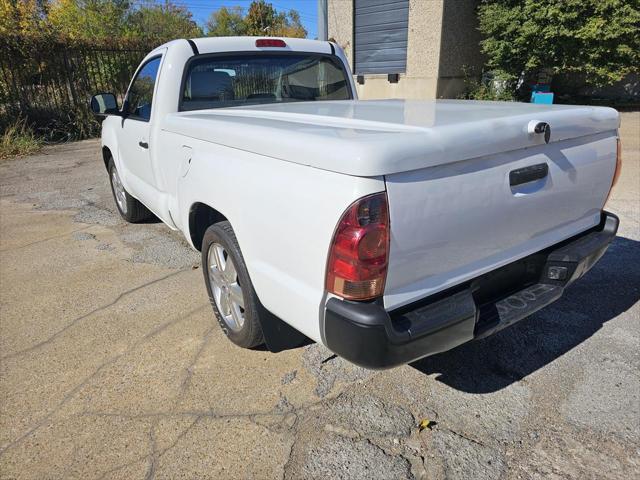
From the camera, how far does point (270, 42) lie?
3.92 meters

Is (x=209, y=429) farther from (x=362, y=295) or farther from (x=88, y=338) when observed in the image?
(x=88, y=338)

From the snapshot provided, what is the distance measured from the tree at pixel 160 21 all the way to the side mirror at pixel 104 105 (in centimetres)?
2699

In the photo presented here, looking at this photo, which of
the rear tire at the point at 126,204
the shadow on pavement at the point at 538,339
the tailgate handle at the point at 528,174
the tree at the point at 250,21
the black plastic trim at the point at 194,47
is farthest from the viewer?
the tree at the point at 250,21

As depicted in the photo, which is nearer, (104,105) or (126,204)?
(104,105)

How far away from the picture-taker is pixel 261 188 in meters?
2.12

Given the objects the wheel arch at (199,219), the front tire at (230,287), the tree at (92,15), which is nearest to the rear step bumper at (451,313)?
the front tire at (230,287)

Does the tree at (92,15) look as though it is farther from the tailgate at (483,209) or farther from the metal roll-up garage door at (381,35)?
the tailgate at (483,209)

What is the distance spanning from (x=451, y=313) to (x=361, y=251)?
1.73ft

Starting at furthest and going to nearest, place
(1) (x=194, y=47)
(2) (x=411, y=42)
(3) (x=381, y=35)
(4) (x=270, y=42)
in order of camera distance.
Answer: (3) (x=381, y=35) < (2) (x=411, y=42) < (4) (x=270, y=42) < (1) (x=194, y=47)

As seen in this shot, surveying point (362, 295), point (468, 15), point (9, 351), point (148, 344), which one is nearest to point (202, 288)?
point (148, 344)

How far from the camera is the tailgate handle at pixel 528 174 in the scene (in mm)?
2070

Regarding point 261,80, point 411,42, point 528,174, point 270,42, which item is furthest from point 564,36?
point 528,174

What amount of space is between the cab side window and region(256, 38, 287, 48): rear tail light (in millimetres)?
844

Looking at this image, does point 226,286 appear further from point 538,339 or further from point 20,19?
point 20,19
